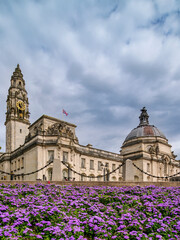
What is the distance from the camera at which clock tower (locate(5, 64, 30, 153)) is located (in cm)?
6048

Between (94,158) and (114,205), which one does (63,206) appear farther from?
(94,158)

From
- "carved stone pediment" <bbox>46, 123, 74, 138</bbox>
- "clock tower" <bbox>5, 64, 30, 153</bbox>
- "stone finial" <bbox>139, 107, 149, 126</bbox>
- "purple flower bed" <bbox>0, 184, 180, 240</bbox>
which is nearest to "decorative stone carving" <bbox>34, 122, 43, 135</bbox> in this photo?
"carved stone pediment" <bbox>46, 123, 74, 138</bbox>

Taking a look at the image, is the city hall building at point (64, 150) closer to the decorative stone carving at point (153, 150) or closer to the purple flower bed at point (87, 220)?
the decorative stone carving at point (153, 150)

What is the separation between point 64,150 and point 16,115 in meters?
24.3

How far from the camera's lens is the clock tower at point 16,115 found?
60.5 metres

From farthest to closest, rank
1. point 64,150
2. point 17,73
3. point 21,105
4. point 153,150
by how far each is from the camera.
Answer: point 17,73
point 153,150
point 21,105
point 64,150

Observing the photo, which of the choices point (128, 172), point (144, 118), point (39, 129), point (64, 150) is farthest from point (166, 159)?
point (128, 172)

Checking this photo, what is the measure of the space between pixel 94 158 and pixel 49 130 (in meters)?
15.3

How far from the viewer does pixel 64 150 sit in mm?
43469

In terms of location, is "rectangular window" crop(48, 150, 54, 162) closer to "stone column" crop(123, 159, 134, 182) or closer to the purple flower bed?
"stone column" crop(123, 159, 134, 182)

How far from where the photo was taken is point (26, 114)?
64625mm

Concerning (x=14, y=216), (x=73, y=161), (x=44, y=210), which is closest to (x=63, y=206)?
(x=44, y=210)

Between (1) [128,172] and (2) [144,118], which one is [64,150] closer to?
(1) [128,172]

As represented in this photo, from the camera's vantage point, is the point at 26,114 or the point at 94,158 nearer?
the point at 94,158
